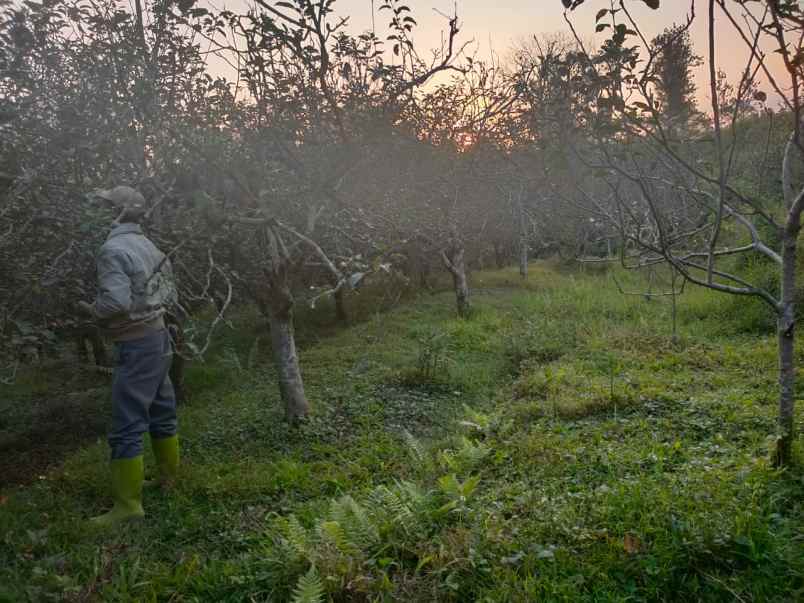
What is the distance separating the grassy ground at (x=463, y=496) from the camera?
2.81 m

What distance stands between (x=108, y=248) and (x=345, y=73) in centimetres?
219

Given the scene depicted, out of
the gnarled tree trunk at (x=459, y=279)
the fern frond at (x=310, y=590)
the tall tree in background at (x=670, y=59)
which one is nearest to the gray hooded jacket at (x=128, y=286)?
the fern frond at (x=310, y=590)

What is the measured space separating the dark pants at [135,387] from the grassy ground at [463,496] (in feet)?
1.80

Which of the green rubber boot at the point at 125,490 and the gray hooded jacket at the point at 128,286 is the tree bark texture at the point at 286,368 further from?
the green rubber boot at the point at 125,490

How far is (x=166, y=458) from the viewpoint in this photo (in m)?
4.61

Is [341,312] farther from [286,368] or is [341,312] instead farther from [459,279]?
[286,368]

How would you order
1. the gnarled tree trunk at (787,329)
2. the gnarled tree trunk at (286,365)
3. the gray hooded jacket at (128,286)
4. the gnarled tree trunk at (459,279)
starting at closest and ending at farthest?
the gnarled tree trunk at (787,329)
the gray hooded jacket at (128,286)
the gnarled tree trunk at (286,365)
the gnarled tree trunk at (459,279)

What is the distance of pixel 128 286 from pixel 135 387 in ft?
2.32

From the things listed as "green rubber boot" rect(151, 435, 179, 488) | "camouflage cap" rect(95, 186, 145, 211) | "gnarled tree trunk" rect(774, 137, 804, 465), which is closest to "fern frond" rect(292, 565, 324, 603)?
"green rubber boot" rect(151, 435, 179, 488)

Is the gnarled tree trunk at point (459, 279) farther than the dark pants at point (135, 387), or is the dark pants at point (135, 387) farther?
the gnarled tree trunk at point (459, 279)

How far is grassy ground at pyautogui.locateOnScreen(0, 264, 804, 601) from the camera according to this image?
2812 millimetres

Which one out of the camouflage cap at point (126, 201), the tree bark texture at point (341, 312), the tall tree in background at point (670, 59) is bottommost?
the tree bark texture at point (341, 312)

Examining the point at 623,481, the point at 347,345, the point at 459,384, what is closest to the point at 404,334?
the point at 347,345

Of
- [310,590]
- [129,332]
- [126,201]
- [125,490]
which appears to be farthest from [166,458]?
[310,590]
